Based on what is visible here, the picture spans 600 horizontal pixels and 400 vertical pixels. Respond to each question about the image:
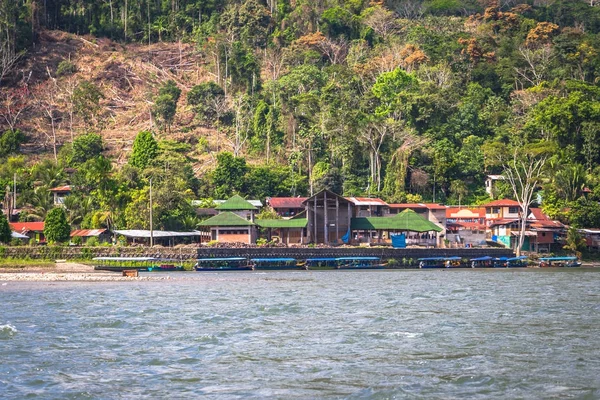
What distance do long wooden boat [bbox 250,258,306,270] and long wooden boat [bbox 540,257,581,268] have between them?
23.0 meters

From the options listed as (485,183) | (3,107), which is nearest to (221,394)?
(485,183)

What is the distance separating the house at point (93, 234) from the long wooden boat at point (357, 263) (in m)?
20.7

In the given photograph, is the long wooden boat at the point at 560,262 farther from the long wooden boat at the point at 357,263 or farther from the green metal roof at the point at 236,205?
the green metal roof at the point at 236,205

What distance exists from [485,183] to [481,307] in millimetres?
61124

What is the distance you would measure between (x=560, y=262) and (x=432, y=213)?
43.4 feet

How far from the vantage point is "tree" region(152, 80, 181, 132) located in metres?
113

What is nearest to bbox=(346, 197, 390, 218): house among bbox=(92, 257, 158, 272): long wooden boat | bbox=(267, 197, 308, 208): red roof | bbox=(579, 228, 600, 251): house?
bbox=(267, 197, 308, 208): red roof

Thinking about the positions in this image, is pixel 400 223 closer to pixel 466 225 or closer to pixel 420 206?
pixel 420 206

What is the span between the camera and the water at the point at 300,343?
2541 centimetres

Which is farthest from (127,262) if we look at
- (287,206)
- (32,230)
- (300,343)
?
Answer: (300,343)

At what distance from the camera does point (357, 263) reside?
261 ft

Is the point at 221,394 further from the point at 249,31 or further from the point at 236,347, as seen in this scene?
the point at 249,31

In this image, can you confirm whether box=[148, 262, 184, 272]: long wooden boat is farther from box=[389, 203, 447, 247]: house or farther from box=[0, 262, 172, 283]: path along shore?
box=[389, 203, 447, 247]: house

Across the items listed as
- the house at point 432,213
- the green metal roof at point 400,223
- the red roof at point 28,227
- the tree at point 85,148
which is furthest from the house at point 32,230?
the house at point 432,213
